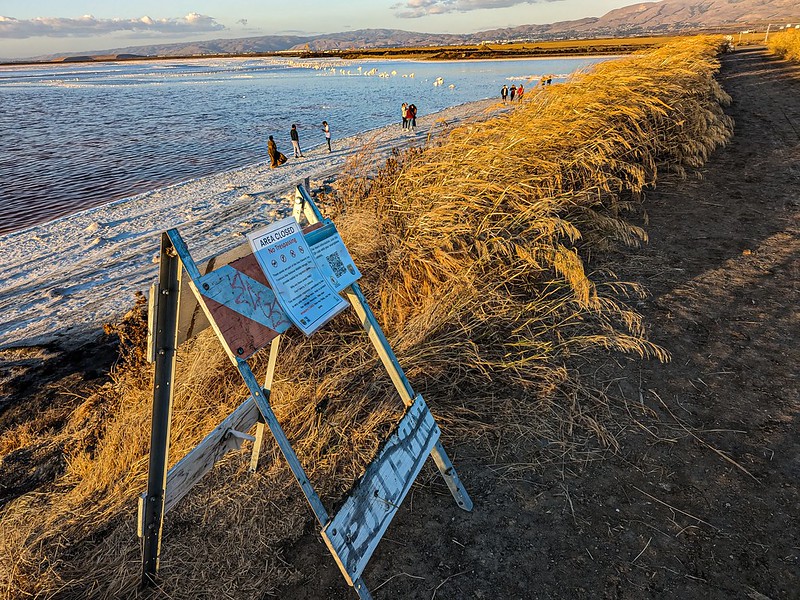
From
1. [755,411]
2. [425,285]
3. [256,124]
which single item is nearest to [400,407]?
[425,285]

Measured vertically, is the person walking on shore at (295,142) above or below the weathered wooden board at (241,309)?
below

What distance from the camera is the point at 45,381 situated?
220 inches

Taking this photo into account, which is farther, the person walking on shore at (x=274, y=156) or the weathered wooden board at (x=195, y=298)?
the person walking on shore at (x=274, y=156)

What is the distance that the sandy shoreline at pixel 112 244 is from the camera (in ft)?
22.8

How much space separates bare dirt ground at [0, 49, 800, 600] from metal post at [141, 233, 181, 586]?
66 centimetres

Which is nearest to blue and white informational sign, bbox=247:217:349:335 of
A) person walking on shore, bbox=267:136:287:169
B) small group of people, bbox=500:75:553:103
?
small group of people, bbox=500:75:553:103

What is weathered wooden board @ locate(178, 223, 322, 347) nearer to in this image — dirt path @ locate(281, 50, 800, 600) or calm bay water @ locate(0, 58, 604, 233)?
dirt path @ locate(281, 50, 800, 600)

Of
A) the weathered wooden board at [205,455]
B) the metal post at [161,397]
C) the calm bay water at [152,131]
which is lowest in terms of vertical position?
the calm bay water at [152,131]

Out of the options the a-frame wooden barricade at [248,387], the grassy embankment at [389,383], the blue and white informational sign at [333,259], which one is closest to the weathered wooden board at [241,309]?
the a-frame wooden barricade at [248,387]

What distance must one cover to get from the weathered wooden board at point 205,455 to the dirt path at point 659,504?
622mm

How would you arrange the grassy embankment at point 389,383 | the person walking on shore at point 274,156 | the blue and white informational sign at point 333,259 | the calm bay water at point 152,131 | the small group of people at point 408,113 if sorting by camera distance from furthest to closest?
the small group of people at point 408,113 < the person walking on shore at point 274,156 < the calm bay water at point 152,131 < the grassy embankment at point 389,383 < the blue and white informational sign at point 333,259

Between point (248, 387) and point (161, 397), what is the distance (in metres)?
0.37

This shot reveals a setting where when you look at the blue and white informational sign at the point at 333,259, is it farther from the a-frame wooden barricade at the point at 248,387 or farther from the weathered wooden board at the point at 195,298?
the weathered wooden board at the point at 195,298

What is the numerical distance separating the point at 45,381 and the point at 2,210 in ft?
32.1
